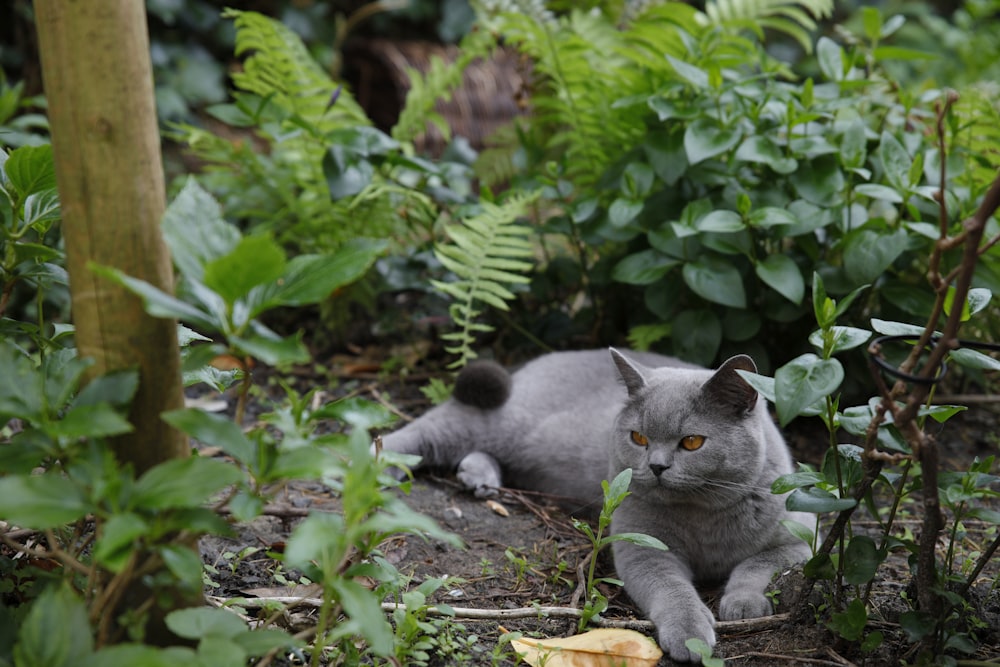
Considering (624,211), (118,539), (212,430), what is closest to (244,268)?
(212,430)

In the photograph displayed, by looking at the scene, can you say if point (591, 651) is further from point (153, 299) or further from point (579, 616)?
point (153, 299)

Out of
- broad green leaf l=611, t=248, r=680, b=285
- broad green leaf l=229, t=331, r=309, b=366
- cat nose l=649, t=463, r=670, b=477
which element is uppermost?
broad green leaf l=229, t=331, r=309, b=366

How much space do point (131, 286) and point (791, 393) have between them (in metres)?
1.20

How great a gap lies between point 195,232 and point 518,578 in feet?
4.62

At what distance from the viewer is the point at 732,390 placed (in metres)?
2.39

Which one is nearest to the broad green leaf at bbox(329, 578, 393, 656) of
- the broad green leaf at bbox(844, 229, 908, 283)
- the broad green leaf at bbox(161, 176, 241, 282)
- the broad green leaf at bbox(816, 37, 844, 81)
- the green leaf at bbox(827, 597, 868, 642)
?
the broad green leaf at bbox(161, 176, 241, 282)

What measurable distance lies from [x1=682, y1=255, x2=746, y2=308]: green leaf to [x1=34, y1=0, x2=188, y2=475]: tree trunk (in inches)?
80.6

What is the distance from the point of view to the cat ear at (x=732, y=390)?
234 centimetres

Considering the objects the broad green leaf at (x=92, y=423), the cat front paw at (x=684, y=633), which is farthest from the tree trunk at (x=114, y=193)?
the cat front paw at (x=684, y=633)

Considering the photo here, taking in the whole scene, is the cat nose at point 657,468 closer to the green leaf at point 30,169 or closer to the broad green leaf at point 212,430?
the broad green leaf at point 212,430

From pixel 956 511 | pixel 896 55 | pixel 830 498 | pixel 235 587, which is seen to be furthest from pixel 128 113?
pixel 896 55

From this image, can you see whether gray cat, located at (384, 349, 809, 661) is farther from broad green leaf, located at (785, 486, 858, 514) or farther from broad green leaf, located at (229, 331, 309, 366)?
broad green leaf, located at (229, 331, 309, 366)

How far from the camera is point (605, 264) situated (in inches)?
142

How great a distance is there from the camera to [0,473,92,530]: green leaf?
4.01ft
